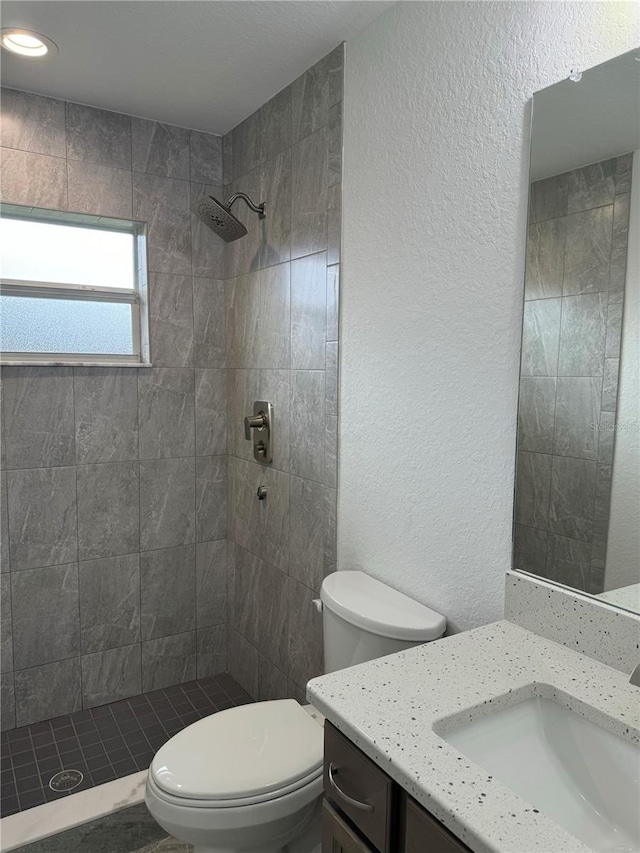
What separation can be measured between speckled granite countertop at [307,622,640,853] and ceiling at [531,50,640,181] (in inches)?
39.3

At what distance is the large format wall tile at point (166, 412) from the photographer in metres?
2.68

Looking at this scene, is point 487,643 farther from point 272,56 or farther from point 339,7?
point 272,56

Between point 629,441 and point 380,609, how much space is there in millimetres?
810

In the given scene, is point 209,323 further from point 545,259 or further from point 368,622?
point 545,259

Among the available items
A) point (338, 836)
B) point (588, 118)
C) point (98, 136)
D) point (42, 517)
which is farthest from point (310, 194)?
point (338, 836)

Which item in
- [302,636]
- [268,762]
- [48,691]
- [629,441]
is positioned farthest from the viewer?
[48,691]

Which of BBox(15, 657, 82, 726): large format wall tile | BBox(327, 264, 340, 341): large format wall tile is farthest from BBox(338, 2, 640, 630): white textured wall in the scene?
BBox(15, 657, 82, 726): large format wall tile

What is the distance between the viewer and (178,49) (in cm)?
199

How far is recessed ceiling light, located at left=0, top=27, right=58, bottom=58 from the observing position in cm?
191

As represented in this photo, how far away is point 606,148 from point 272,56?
129 cm

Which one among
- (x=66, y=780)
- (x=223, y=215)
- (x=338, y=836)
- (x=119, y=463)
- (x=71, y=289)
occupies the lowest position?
(x=66, y=780)

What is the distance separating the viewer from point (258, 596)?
2.66m

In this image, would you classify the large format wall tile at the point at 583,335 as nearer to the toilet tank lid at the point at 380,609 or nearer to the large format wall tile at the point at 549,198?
the large format wall tile at the point at 549,198

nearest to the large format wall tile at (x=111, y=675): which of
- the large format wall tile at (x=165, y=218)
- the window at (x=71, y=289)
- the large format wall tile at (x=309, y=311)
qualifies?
the window at (x=71, y=289)
